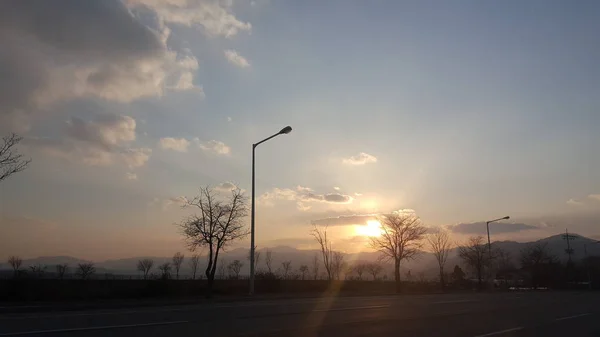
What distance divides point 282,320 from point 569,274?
105286mm

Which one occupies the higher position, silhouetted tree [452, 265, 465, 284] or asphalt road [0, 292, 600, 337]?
silhouetted tree [452, 265, 465, 284]

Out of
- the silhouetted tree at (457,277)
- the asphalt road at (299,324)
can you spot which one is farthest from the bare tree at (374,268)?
the asphalt road at (299,324)

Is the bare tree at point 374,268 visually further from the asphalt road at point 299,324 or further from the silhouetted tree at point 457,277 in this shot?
the asphalt road at point 299,324

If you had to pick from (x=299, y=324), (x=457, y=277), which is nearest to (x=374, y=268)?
(x=457, y=277)

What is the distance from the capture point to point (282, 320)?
690 inches

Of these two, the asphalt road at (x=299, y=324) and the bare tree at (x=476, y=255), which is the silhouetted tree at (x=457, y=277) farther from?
the asphalt road at (x=299, y=324)

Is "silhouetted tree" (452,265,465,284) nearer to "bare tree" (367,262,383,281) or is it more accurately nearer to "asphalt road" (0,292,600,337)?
"bare tree" (367,262,383,281)

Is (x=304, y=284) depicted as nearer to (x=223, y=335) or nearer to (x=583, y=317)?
(x=583, y=317)

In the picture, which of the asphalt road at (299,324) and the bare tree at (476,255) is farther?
the bare tree at (476,255)

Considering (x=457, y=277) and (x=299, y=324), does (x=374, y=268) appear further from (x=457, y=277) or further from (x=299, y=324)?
(x=299, y=324)

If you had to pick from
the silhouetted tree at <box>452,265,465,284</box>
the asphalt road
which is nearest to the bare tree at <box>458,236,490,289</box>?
the silhouetted tree at <box>452,265,465,284</box>

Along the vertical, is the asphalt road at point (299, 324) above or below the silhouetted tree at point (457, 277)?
below

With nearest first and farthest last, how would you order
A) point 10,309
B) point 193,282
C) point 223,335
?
point 223,335, point 10,309, point 193,282

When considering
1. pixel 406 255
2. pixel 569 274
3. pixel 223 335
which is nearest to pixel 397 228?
pixel 406 255
